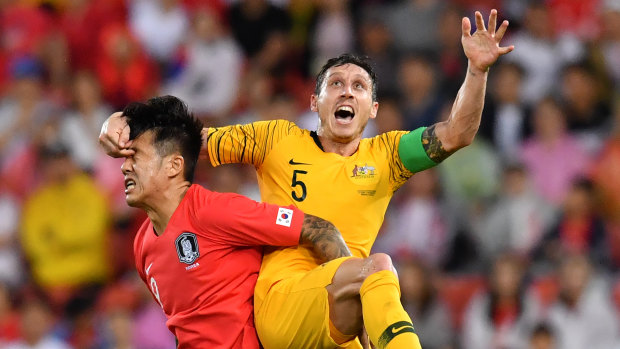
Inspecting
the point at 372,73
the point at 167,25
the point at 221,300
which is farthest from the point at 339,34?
the point at 221,300

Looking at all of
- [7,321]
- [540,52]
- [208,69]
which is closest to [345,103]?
[540,52]

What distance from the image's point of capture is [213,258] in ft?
15.3

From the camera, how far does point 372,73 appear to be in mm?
5328

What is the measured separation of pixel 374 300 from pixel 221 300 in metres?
0.80

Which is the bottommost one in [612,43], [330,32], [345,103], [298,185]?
[298,185]

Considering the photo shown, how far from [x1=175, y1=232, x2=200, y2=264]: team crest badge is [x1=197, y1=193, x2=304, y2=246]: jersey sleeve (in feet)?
0.26

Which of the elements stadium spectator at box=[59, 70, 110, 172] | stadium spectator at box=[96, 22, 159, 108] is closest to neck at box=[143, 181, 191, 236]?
stadium spectator at box=[59, 70, 110, 172]

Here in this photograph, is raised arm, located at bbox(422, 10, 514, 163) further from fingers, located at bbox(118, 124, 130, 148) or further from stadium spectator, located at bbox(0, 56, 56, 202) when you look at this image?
stadium spectator, located at bbox(0, 56, 56, 202)

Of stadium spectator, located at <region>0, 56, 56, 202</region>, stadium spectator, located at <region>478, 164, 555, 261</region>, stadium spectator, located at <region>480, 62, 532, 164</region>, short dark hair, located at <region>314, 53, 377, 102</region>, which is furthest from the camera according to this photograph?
stadium spectator, located at <region>0, 56, 56, 202</region>

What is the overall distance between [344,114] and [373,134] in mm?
3236

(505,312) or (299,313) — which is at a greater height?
(299,313)

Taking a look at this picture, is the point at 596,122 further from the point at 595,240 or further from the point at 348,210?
the point at 348,210

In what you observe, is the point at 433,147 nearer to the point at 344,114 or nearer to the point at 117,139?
the point at 344,114

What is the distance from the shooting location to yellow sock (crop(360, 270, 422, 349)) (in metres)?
4.14
